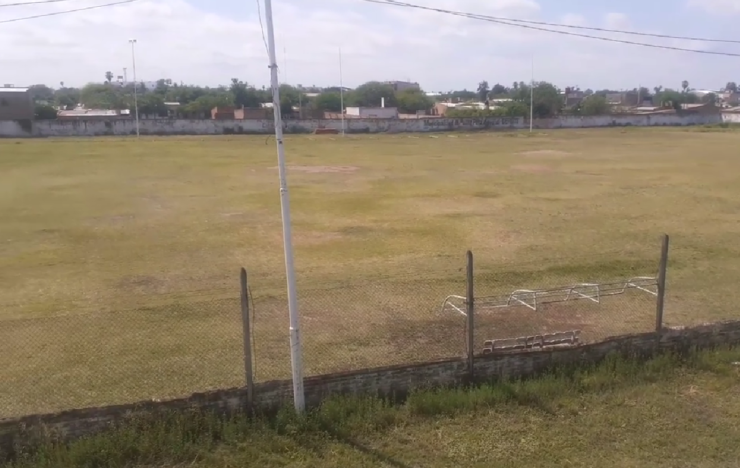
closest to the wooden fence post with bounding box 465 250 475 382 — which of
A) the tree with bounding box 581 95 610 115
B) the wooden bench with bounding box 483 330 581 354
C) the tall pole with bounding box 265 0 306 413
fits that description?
the wooden bench with bounding box 483 330 581 354

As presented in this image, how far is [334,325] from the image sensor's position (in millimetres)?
10680

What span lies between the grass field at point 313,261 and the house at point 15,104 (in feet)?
168

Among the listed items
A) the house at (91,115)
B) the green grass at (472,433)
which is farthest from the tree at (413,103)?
the green grass at (472,433)

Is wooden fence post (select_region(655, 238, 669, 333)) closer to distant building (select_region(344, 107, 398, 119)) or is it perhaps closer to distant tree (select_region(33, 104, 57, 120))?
distant tree (select_region(33, 104, 57, 120))

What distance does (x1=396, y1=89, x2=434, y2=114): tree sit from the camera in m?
123

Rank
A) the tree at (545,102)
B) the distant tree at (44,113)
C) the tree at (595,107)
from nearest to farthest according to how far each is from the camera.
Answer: the distant tree at (44,113) → the tree at (545,102) → the tree at (595,107)

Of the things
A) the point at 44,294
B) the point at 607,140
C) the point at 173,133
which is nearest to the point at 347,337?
the point at 44,294

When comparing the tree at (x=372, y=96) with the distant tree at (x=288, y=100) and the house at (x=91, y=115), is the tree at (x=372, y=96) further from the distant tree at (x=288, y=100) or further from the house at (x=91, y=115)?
the house at (x=91, y=115)

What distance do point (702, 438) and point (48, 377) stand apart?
7.75 meters

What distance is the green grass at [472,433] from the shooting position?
6.56 m

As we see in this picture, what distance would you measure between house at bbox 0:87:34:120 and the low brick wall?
81624 millimetres

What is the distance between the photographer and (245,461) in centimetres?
655

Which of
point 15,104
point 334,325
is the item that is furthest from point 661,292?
point 15,104

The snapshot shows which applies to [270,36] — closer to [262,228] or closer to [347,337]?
[347,337]
